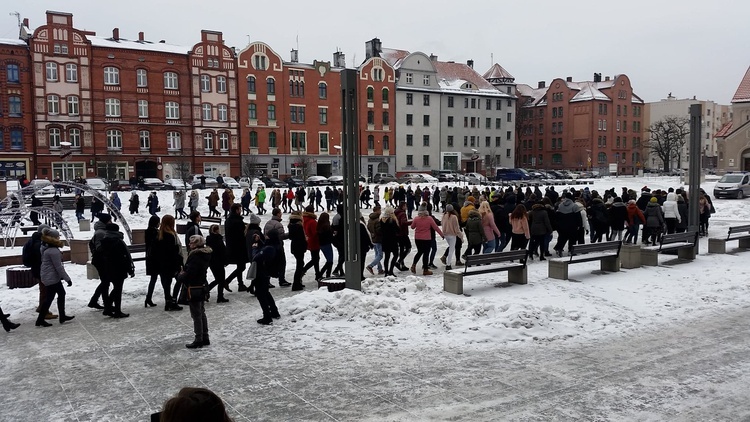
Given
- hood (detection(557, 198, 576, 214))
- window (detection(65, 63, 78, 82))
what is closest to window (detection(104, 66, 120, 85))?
window (detection(65, 63, 78, 82))

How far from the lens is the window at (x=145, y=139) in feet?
184

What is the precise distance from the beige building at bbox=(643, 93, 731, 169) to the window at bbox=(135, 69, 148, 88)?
70.5 m

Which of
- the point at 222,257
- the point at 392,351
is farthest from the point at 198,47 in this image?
the point at 392,351

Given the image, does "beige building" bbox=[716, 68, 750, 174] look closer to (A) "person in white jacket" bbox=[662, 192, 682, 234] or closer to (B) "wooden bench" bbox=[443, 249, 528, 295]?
(A) "person in white jacket" bbox=[662, 192, 682, 234]

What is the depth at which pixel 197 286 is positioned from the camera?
8414 millimetres

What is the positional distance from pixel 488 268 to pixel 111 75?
51.4 meters

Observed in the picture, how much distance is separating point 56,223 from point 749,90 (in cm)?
6798

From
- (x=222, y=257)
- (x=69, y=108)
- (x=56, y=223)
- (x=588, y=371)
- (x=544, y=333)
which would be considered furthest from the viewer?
(x=69, y=108)

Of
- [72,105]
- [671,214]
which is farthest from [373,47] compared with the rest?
[671,214]

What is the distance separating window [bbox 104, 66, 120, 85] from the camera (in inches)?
2122

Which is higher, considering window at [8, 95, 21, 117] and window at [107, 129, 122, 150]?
window at [8, 95, 21, 117]

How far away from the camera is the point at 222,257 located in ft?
36.7

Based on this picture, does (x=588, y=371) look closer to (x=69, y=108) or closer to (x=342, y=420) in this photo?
(x=342, y=420)

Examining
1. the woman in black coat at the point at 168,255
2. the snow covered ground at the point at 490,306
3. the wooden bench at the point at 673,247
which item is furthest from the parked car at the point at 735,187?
the woman in black coat at the point at 168,255
